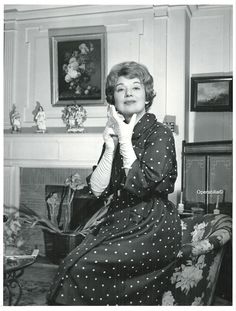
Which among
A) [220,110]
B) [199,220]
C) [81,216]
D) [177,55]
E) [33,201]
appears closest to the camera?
[199,220]

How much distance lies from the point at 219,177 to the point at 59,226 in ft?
2.70

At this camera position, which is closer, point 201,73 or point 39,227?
point 39,227

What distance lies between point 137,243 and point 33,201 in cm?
89

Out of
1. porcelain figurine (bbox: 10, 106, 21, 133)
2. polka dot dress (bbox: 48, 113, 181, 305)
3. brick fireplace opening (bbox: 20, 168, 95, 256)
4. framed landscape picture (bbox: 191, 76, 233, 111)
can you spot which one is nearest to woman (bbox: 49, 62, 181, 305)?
polka dot dress (bbox: 48, 113, 181, 305)

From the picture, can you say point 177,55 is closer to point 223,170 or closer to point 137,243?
→ point 223,170

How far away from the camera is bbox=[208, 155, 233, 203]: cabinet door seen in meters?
1.66

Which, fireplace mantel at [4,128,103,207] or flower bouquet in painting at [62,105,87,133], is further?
flower bouquet in painting at [62,105,87,133]

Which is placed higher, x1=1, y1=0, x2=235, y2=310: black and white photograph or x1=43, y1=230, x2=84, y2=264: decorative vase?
x1=1, y1=0, x2=235, y2=310: black and white photograph

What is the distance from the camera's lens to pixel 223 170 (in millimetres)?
1916

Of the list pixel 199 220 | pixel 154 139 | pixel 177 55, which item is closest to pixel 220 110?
pixel 177 55

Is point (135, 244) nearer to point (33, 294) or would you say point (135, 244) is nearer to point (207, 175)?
point (33, 294)

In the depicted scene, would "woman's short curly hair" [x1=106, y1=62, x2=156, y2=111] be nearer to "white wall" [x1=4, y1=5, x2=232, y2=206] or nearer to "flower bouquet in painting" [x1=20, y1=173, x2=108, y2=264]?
"white wall" [x1=4, y1=5, x2=232, y2=206]
